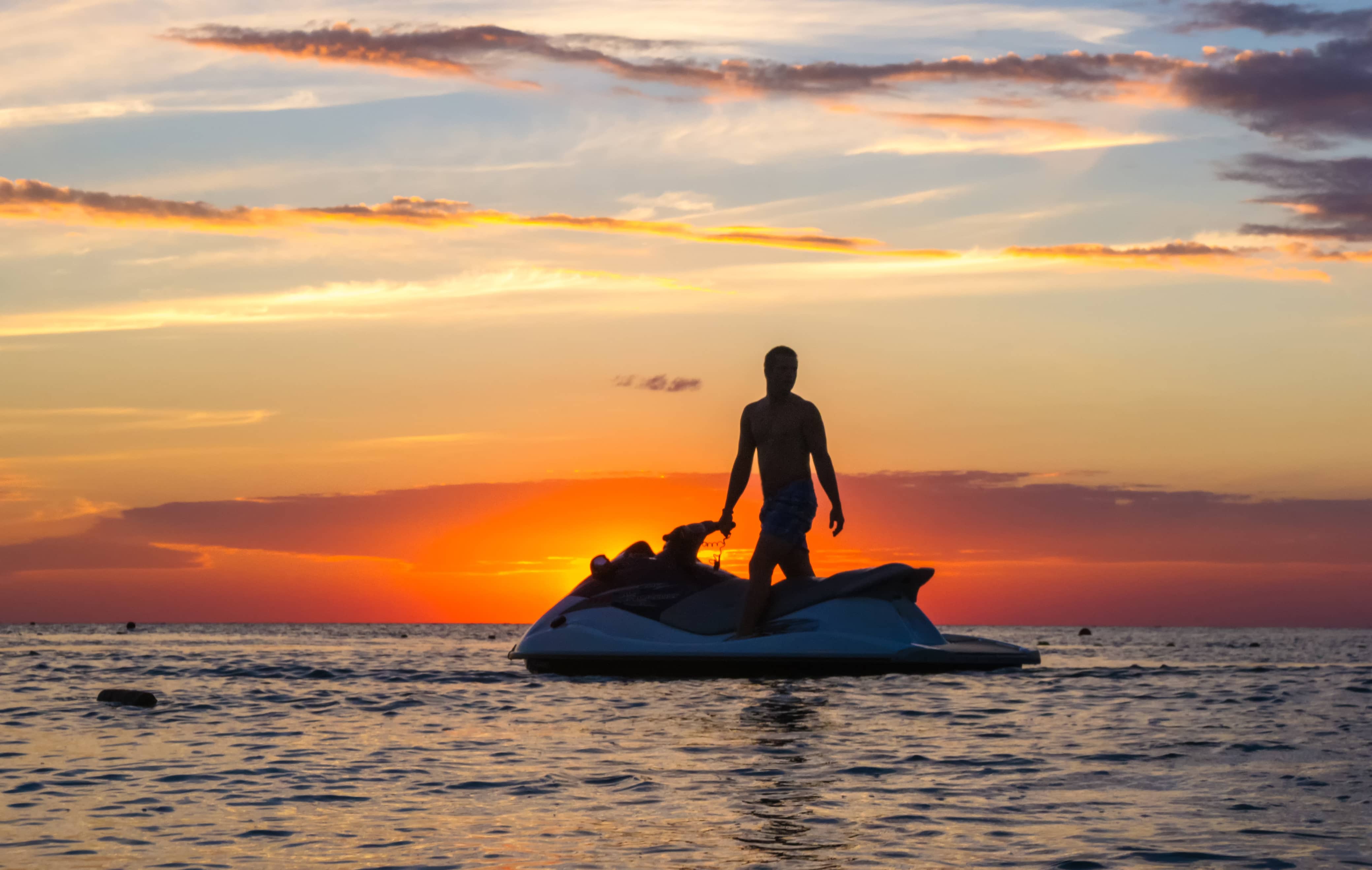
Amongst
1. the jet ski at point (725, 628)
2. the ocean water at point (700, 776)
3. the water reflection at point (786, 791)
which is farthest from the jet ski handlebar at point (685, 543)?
the water reflection at point (786, 791)

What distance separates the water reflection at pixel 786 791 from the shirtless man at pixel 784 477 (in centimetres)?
357

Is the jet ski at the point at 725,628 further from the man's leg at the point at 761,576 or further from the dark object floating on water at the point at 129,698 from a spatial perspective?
the dark object floating on water at the point at 129,698

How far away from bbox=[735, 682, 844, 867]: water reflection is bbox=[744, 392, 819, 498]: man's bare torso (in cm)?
408

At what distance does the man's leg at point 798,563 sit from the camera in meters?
16.1

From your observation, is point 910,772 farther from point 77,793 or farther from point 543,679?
point 543,679

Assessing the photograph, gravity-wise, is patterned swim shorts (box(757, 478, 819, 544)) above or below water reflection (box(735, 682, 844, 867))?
above

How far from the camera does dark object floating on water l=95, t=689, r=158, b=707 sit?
47.4 feet

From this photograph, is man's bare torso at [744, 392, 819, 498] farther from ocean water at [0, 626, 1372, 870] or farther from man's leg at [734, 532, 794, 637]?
ocean water at [0, 626, 1372, 870]

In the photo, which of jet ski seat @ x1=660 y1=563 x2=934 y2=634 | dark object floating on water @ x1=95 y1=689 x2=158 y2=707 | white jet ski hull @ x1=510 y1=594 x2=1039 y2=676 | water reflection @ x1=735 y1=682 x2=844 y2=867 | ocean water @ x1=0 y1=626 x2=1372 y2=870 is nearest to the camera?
water reflection @ x1=735 y1=682 x2=844 y2=867

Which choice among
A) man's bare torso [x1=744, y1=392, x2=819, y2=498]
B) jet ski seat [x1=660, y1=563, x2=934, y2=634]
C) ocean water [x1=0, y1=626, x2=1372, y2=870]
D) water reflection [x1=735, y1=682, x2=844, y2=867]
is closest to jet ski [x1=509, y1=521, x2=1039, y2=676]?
jet ski seat [x1=660, y1=563, x2=934, y2=634]

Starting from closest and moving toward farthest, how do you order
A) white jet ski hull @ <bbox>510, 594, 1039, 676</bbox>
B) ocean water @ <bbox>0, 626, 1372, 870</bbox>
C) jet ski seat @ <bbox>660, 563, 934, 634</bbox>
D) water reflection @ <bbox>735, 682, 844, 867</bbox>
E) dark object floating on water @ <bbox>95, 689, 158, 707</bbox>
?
water reflection @ <bbox>735, 682, 844, 867</bbox>
ocean water @ <bbox>0, 626, 1372, 870</bbox>
dark object floating on water @ <bbox>95, 689, 158, 707</bbox>
white jet ski hull @ <bbox>510, 594, 1039, 676</bbox>
jet ski seat @ <bbox>660, 563, 934, 634</bbox>

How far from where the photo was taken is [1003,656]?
645 inches

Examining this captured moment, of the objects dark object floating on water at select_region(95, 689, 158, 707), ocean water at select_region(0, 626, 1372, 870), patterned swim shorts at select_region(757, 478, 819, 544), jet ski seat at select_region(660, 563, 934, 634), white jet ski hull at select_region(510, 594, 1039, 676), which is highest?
patterned swim shorts at select_region(757, 478, 819, 544)

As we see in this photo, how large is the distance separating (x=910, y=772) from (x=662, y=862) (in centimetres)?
305
